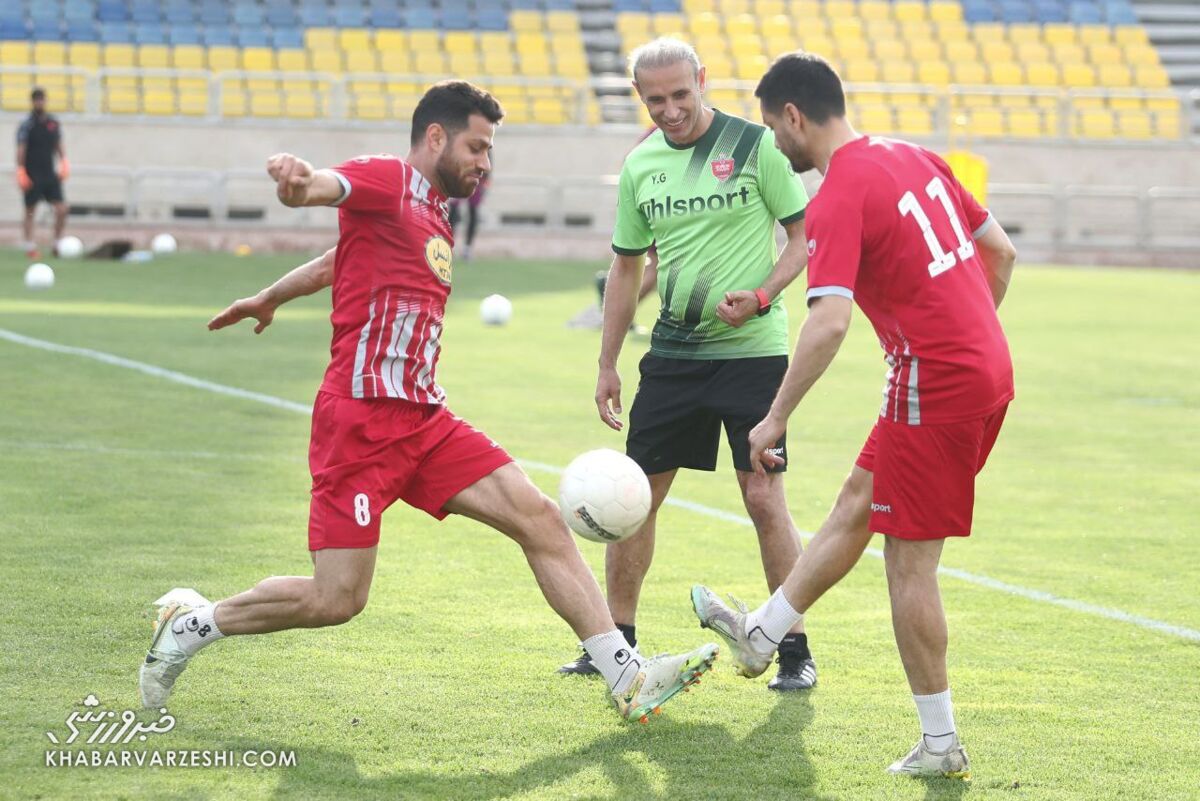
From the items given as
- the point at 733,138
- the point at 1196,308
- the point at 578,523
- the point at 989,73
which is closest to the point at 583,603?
the point at 578,523

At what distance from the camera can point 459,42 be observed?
1341 inches

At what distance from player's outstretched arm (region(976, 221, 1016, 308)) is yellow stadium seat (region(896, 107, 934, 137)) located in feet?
89.3

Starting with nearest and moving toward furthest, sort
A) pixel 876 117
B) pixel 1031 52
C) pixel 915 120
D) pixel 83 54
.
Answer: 1. pixel 876 117
2. pixel 915 120
3. pixel 83 54
4. pixel 1031 52

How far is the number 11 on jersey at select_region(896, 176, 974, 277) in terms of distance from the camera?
4867 millimetres

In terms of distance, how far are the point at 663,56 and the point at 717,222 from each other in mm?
651

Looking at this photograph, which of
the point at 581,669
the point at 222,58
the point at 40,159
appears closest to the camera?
the point at 581,669

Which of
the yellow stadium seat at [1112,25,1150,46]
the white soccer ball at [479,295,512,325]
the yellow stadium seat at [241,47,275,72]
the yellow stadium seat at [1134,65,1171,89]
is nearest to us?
the white soccer ball at [479,295,512,325]

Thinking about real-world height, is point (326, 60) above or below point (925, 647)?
above

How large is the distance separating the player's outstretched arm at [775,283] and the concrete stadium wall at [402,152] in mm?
23617

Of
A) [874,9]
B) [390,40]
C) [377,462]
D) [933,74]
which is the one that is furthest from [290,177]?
[874,9]

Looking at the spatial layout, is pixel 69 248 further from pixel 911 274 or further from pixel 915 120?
pixel 911 274

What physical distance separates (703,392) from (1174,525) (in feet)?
12.7

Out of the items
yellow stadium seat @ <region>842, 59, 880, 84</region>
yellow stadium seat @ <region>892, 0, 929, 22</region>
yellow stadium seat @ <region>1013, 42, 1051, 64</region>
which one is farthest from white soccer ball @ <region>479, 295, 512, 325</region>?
yellow stadium seat @ <region>892, 0, 929, 22</region>

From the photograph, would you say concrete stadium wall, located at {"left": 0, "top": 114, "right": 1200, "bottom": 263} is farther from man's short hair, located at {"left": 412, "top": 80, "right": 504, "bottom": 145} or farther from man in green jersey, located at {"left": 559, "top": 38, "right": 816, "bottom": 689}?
man's short hair, located at {"left": 412, "top": 80, "right": 504, "bottom": 145}
